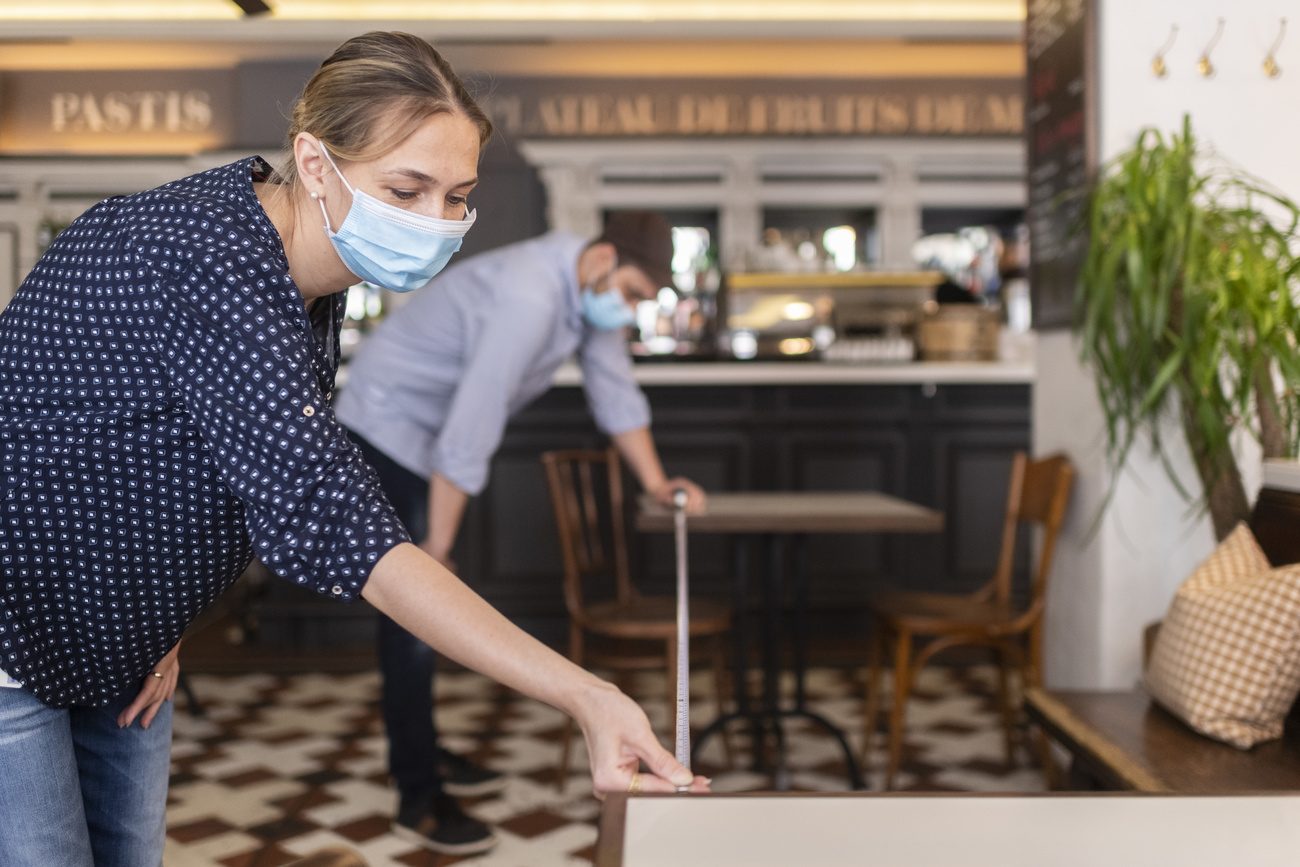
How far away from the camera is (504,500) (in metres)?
4.34

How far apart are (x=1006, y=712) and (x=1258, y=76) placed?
5.79 feet

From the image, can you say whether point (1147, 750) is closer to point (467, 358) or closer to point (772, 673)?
point (772, 673)

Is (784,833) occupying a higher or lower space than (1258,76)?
lower

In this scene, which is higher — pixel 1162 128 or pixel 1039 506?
pixel 1162 128

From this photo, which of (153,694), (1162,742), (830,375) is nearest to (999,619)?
(1162,742)

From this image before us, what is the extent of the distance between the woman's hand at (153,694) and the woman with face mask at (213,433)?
0.25 feet

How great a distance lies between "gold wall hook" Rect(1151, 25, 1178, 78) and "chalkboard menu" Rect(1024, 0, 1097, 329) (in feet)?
0.45

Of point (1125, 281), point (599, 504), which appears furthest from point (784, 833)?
point (599, 504)

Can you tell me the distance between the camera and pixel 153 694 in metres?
1.18

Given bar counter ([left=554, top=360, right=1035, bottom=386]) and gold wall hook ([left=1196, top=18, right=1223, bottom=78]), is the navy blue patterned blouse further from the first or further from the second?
bar counter ([left=554, top=360, right=1035, bottom=386])

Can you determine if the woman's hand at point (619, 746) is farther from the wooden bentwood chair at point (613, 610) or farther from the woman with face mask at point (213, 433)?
the wooden bentwood chair at point (613, 610)

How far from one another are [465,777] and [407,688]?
1.56ft

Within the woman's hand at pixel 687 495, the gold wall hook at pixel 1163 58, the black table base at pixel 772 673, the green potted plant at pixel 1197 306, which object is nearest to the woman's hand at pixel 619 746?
the green potted plant at pixel 1197 306

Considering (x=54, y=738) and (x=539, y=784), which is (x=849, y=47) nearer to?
(x=539, y=784)
